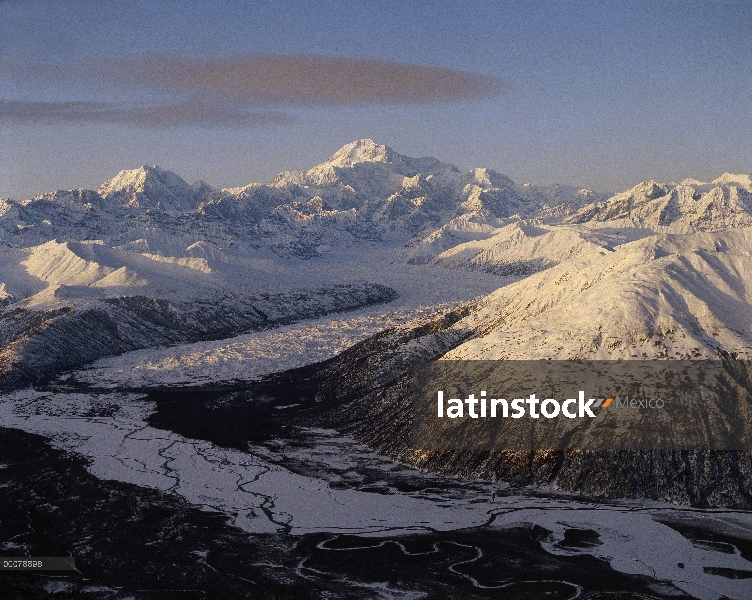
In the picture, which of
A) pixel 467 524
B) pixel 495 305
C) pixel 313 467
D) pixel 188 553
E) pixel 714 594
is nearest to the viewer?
pixel 714 594

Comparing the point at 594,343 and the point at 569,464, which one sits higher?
the point at 594,343

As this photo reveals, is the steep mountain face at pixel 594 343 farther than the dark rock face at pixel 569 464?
Yes

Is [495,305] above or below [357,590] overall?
above

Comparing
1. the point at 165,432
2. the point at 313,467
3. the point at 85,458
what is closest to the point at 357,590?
the point at 313,467

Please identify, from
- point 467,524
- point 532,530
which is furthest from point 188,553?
point 532,530

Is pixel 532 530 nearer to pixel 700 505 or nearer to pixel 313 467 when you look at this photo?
pixel 700 505

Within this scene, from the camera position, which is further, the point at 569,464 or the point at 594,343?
the point at 594,343

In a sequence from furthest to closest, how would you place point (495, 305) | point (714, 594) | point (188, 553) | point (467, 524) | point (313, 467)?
point (495, 305)
point (313, 467)
point (467, 524)
point (188, 553)
point (714, 594)

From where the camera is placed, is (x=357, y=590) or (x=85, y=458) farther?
(x=85, y=458)

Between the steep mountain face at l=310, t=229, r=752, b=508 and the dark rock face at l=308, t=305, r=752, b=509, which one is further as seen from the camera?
the steep mountain face at l=310, t=229, r=752, b=508

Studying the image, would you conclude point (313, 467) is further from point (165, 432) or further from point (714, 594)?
point (714, 594)
